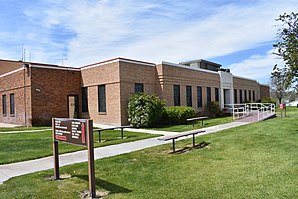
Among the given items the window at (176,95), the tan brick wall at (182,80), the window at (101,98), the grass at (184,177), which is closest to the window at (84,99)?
the window at (101,98)

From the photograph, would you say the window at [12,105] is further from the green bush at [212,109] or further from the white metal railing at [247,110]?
the white metal railing at [247,110]

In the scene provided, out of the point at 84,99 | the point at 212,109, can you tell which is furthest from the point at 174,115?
the point at 212,109

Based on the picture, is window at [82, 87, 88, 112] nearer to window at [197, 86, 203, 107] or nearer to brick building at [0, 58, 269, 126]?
brick building at [0, 58, 269, 126]

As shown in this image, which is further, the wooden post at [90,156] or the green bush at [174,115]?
the green bush at [174,115]

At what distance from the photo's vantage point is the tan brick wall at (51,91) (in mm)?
21156

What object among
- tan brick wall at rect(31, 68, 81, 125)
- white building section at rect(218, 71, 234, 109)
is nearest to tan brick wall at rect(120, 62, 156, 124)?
tan brick wall at rect(31, 68, 81, 125)

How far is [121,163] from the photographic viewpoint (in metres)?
7.79

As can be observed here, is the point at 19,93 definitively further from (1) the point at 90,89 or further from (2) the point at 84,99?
(1) the point at 90,89

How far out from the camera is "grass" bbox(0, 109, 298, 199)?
522cm

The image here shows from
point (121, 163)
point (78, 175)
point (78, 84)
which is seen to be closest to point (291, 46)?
point (121, 163)

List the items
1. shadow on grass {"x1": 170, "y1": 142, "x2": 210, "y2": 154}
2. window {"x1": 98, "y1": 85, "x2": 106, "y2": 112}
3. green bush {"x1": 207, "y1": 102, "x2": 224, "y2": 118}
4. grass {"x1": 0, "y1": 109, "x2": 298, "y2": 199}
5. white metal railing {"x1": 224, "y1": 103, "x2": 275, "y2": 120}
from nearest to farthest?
grass {"x1": 0, "y1": 109, "x2": 298, "y2": 199}, shadow on grass {"x1": 170, "y1": 142, "x2": 210, "y2": 154}, window {"x1": 98, "y1": 85, "x2": 106, "y2": 112}, white metal railing {"x1": 224, "y1": 103, "x2": 275, "y2": 120}, green bush {"x1": 207, "y1": 102, "x2": 224, "y2": 118}

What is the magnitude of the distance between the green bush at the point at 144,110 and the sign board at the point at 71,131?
39.4ft

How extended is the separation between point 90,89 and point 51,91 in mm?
2990

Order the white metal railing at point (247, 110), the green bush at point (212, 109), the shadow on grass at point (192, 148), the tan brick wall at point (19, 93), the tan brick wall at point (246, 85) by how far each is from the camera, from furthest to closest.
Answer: the tan brick wall at point (246, 85)
the green bush at point (212, 109)
the white metal railing at point (247, 110)
the tan brick wall at point (19, 93)
the shadow on grass at point (192, 148)
